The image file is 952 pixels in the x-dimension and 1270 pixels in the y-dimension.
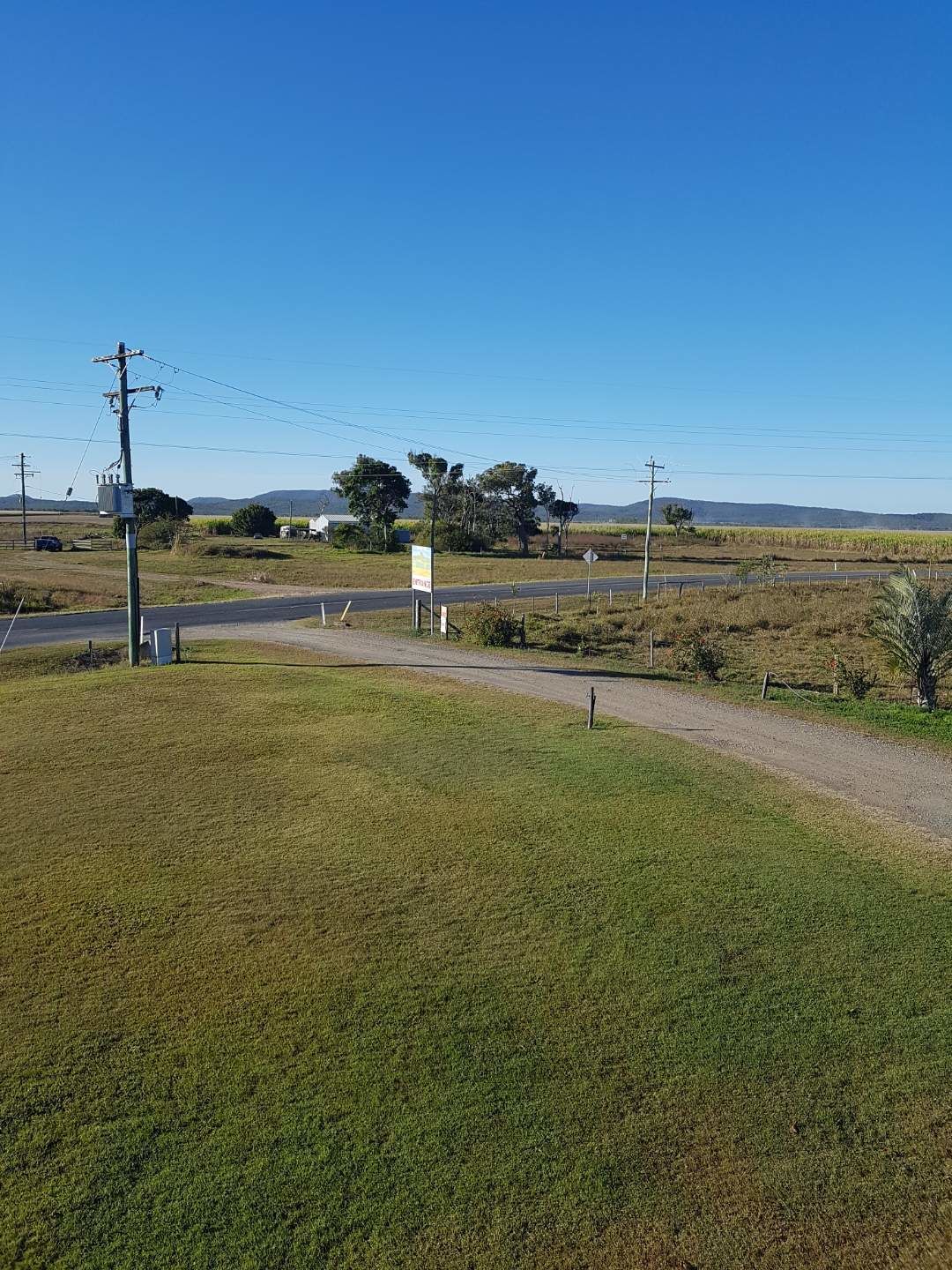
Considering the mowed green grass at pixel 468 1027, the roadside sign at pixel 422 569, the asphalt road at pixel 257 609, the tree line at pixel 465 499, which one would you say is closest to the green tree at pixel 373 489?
the tree line at pixel 465 499

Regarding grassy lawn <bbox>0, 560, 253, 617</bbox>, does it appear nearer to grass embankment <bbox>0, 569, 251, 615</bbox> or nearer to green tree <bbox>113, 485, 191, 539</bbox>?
grass embankment <bbox>0, 569, 251, 615</bbox>

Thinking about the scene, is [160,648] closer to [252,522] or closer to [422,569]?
[422,569]

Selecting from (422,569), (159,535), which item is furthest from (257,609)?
(159,535)

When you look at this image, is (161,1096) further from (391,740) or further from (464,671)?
(464,671)

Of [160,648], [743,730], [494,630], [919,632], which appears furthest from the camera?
[494,630]

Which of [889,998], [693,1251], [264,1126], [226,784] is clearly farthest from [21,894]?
[889,998]

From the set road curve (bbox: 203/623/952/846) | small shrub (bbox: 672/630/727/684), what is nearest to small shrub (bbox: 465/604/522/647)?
road curve (bbox: 203/623/952/846)

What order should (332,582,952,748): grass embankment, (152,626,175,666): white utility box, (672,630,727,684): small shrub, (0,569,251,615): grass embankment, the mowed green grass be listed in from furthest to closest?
(0,569,251,615): grass embankment < (152,626,175,666): white utility box < (672,630,727,684): small shrub < (332,582,952,748): grass embankment < the mowed green grass
